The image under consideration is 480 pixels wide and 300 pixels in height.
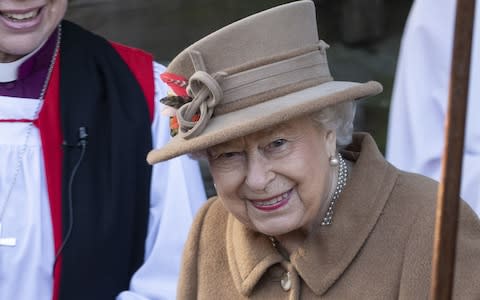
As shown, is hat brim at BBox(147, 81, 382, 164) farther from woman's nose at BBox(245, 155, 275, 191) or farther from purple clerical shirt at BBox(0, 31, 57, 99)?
purple clerical shirt at BBox(0, 31, 57, 99)

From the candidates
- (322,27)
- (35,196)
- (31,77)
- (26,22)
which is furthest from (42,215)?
(322,27)

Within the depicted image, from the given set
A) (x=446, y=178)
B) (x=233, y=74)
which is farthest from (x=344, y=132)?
(x=446, y=178)

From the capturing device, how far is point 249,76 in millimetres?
2457

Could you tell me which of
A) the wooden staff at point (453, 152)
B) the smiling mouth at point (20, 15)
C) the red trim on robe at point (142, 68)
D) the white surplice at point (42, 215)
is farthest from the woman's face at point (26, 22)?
the wooden staff at point (453, 152)

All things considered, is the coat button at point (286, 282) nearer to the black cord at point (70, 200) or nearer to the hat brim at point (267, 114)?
the hat brim at point (267, 114)

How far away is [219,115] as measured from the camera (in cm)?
246

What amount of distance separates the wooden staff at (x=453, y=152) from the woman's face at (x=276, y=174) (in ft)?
2.68

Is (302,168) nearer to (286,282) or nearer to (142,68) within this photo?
(286,282)

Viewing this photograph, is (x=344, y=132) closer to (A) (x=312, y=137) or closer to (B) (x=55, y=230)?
(A) (x=312, y=137)

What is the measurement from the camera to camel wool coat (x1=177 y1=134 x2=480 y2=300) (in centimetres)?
242

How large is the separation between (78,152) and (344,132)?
1.18m

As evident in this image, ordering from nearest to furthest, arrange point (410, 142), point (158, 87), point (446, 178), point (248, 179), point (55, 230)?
point (446, 178)
point (248, 179)
point (55, 230)
point (158, 87)
point (410, 142)

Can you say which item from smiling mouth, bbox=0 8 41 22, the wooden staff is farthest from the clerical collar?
the wooden staff

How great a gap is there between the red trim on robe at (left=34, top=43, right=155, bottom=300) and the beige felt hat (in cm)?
102
